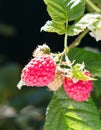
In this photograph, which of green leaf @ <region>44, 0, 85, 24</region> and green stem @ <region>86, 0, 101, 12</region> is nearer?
green leaf @ <region>44, 0, 85, 24</region>

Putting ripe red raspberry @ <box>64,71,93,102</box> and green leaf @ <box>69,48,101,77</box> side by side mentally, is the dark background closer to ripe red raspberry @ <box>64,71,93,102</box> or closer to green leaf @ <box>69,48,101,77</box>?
green leaf @ <box>69,48,101,77</box>

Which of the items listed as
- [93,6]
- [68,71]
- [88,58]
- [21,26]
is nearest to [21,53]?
[21,26]

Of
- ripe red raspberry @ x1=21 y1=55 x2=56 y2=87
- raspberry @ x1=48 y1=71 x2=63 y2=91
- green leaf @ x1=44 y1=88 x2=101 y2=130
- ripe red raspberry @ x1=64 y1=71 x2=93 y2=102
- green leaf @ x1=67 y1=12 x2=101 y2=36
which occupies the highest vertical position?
green leaf @ x1=67 y1=12 x2=101 y2=36

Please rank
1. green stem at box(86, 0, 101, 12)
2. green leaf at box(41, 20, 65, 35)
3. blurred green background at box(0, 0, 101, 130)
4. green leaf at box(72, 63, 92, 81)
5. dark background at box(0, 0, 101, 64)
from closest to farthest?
green leaf at box(72, 63, 92, 81)
green leaf at box(41, 20, 65, 35)
green stem at box(86, 0, 101, 12)
blurred green background at box(0, 0, 101, 130)
dark background at box(0, 0, 101, 64)

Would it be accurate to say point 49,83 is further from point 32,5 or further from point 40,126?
point 32,5

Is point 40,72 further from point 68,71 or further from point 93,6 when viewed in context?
point 93,6

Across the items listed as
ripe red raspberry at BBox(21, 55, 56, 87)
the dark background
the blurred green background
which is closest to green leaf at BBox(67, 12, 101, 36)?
ripe red raspberry at BBox(21, 55, 56, 87)

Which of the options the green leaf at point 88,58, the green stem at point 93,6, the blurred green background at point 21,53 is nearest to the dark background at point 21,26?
the blurred green background at point 21,53
